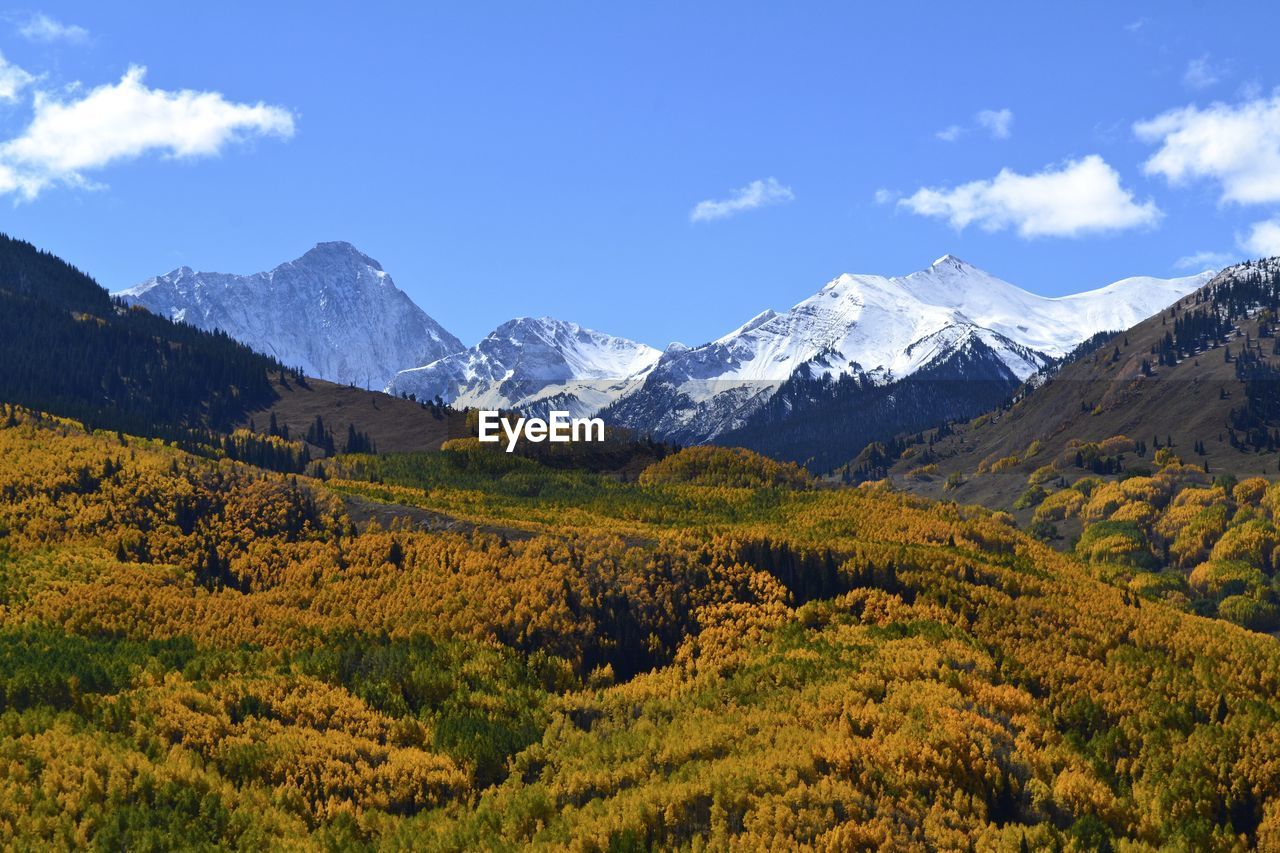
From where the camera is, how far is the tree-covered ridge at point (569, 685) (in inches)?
2323

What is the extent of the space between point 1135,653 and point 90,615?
78385 millimetres

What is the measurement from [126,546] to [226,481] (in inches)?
842

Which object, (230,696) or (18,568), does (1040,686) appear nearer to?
(230,696)

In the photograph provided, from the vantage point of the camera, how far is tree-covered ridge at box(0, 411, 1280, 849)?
194 feet

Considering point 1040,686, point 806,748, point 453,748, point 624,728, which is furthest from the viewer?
point 1040,686

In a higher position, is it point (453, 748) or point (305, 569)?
point (305, 569)

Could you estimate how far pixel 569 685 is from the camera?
88.8 meters

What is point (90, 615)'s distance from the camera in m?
89.6

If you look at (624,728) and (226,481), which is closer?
(624,728)

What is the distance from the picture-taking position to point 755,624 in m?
98.3

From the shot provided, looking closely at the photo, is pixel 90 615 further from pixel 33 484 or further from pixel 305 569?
pixel 33 484

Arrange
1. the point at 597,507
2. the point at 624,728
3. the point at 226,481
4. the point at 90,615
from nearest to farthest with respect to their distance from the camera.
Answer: the point at 624,728
the point at 90,615
the point at 226,481
the point at 597,507

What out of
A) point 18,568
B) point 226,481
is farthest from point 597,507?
point 18,568

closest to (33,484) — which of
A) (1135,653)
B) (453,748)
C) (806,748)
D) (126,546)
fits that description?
(126,546)
